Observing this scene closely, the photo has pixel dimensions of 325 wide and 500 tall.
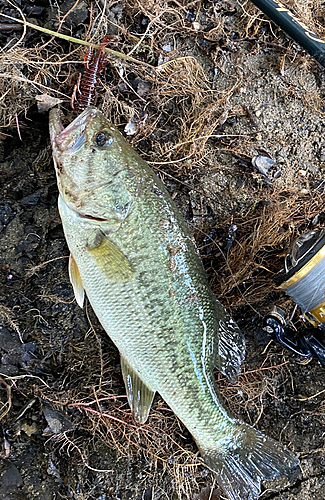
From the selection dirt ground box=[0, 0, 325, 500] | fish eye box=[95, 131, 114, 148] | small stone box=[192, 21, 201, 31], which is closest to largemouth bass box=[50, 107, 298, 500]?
fish eye box=[95, 131, 114, 148]

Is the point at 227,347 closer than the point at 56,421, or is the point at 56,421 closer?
the point at 227,347

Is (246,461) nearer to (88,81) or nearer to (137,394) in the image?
(137,394)

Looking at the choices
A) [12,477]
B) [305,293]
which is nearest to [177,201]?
[305,293]

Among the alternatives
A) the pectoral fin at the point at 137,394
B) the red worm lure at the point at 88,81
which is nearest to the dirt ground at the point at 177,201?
the red worm lure at the point at 88,81

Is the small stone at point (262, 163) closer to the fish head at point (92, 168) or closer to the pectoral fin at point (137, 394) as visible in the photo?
the fish head at point (92, 168)

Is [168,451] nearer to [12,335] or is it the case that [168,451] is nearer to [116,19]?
[12,335]
